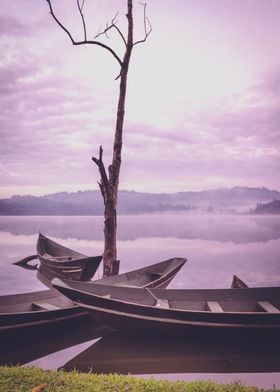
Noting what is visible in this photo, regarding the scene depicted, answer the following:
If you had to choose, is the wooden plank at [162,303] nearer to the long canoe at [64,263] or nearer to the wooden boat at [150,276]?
the wooden boat at [150,276]

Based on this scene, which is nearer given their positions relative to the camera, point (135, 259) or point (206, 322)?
point (206, 322)

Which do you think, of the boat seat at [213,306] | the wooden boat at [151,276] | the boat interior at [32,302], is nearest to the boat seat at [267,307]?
the boat seat at [213,306]

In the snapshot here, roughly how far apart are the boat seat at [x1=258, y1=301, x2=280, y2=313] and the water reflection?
58 cm

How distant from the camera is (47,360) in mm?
7254

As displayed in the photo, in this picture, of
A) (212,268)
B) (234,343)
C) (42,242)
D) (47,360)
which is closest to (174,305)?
(234,343)

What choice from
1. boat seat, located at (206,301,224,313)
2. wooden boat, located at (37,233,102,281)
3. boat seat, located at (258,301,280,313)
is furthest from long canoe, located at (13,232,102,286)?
boat seat, located at (258,301,280,313)

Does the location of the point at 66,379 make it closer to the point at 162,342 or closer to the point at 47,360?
the point at 47,360

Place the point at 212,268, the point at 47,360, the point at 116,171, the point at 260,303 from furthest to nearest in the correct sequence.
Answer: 1. the point at 212,268
2. the point at 116,171
3. the point at 260,303
4. the point at 47,360

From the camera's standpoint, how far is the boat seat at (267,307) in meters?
7.89

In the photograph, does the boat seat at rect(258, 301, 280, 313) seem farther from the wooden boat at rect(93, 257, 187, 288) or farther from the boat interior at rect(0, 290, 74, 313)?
the boat interior at rect(0, 290, 74, 313)

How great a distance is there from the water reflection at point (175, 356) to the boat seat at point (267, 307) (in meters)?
0.58

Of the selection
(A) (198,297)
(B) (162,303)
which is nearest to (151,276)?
(A) (198,297)

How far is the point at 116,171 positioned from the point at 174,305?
4954mm

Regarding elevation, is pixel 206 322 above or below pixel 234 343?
above
